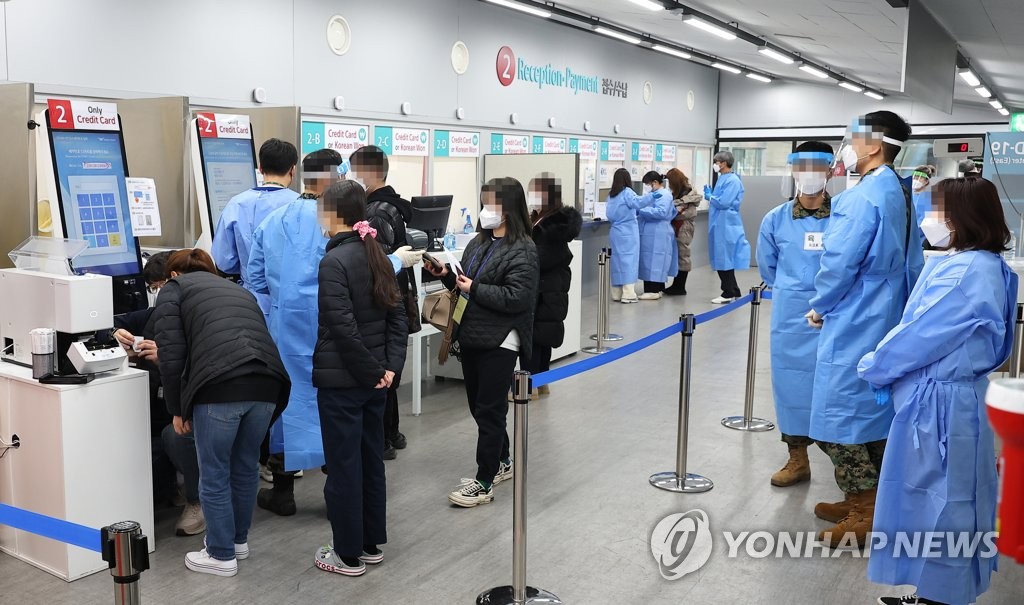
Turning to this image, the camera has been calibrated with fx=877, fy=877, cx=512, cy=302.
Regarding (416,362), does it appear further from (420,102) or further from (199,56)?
(420,102)

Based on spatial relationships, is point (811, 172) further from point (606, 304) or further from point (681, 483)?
point (606, 304)

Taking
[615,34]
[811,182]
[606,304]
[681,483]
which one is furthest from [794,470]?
[615,34]

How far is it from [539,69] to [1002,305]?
8.23 meters

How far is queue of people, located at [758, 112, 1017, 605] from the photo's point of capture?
267 cm

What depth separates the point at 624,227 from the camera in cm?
1009

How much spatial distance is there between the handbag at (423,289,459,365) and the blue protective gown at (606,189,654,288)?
5.98 meters

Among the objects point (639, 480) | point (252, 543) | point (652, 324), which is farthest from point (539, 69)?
point (252, 543)

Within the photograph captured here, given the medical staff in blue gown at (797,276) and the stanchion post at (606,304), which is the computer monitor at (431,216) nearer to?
the stanchion post at (606,304)

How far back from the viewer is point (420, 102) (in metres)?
8.30

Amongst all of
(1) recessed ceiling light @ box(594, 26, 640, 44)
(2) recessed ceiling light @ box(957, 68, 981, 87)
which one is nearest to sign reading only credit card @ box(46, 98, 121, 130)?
(1) recessed ceiling light @ box(594, 26, 640, 44)

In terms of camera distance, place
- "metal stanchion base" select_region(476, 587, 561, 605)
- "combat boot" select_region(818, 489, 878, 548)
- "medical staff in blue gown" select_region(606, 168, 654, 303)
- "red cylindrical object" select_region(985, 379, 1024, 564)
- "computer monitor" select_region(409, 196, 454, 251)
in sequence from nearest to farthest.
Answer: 1. "red cylindrical object" select_region(985, 379, 1024, 564)
2. "metal stanchion base" select_region(476, 587, 561, 605)
3. "combat boot" select_region(818, 489, 878, 548)
4. "computer monitor" select_region(409, 196, 454, 251)
5. "medical staff in blue gown" select_region(606, 168, 654, 303)

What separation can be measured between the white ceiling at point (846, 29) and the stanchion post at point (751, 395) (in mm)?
2932

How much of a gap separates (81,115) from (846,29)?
7.11 meters

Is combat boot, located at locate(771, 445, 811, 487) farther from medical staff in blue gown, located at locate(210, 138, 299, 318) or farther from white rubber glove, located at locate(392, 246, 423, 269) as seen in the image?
medical staff in blue gown, located at locate(210, 138, 299, 318)
